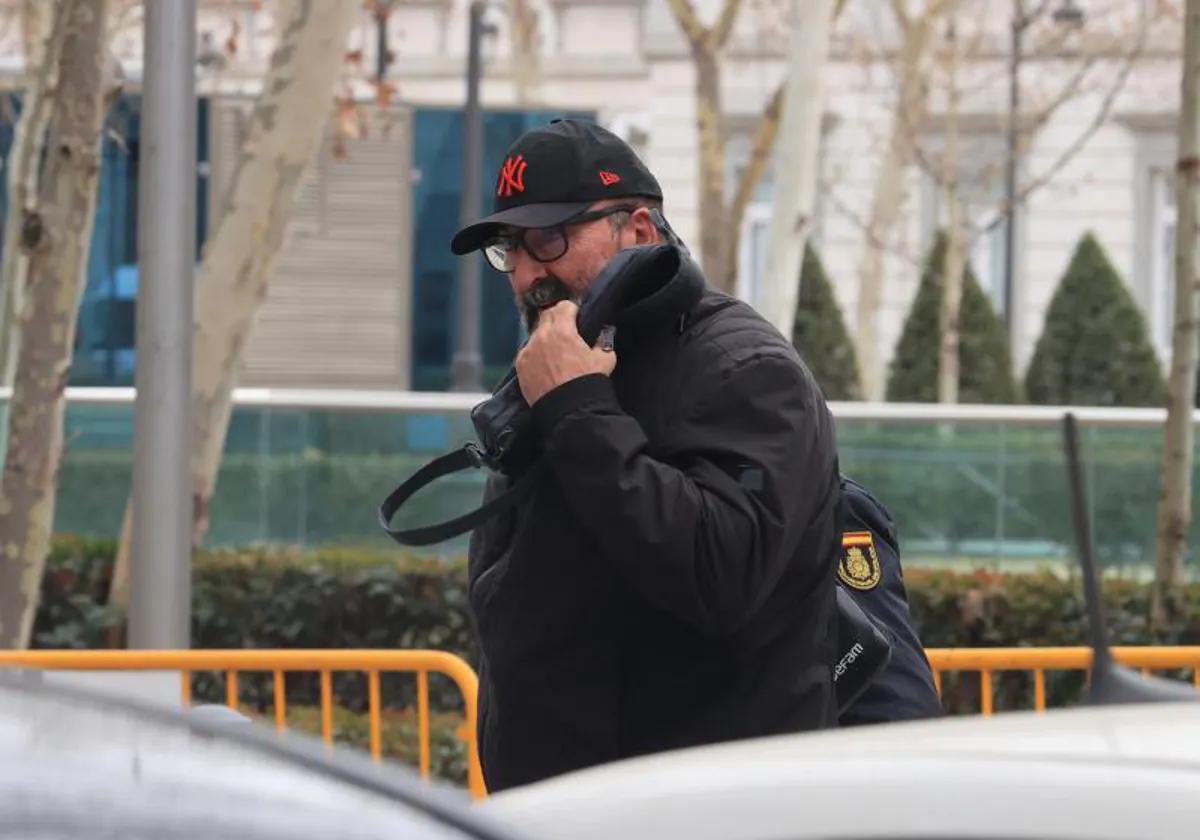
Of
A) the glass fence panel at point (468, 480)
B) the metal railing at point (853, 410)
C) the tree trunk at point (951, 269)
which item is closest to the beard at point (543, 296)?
the glass fence panel at point (468, 480)

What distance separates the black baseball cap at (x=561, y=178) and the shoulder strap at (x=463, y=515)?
0.31m

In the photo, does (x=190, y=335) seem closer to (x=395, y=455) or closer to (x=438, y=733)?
(x=438, y=733)

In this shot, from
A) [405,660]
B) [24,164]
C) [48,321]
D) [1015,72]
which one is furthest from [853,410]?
[1015,72]

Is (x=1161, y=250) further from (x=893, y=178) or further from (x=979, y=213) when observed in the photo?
(x=893, y=178)

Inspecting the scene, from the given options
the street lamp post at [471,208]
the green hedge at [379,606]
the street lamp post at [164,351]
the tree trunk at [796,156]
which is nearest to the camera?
the street lamp post at [164,351]

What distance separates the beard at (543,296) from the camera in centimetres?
361

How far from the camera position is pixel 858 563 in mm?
3848

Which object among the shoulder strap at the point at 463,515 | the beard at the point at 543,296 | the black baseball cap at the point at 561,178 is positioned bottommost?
the shoulder strap at the point at 463,515

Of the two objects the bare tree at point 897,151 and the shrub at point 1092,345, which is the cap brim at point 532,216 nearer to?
the bare tree at point 897,151

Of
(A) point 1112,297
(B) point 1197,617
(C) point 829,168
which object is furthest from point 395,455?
(C) point 829,168

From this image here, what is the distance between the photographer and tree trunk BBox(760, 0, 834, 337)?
1620 cm

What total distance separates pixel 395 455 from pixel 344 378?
14069mm

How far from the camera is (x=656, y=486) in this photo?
3.33 m

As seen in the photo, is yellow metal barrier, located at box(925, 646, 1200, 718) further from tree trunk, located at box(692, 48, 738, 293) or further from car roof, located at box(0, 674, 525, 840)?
tree trunk, located at box(692, 48, 738, 293)
